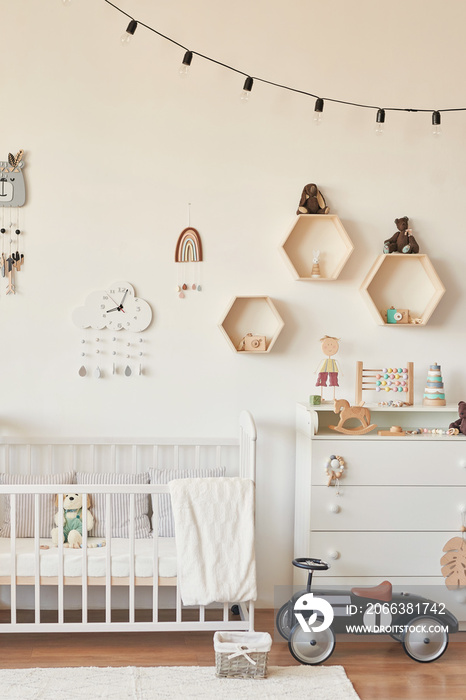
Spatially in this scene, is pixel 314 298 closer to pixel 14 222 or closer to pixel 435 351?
pixel 435 351

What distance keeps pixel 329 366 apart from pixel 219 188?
0.91 meters

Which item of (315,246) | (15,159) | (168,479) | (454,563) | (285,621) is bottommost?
(285,621)

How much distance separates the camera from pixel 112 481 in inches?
122

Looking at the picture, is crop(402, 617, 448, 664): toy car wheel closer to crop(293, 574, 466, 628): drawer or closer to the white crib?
crop(293, 574, 466, 628): drawer

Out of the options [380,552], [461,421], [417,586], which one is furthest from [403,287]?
[417,586]

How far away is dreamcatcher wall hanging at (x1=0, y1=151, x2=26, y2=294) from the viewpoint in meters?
3.16

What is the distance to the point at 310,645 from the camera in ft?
8.72

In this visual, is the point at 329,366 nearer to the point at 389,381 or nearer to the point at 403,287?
the point at 389,381

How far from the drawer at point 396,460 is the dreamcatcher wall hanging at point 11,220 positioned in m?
1.46

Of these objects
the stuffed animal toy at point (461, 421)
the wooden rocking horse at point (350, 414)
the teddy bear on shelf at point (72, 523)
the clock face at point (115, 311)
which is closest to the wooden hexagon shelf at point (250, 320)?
the clock face at point (115, 311)

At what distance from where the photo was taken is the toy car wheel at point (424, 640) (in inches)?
106

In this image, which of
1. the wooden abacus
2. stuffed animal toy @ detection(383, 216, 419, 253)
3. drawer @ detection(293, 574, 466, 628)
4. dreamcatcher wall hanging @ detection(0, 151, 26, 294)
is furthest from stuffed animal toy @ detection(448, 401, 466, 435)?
dreamcatcher wall hanging @ detection(0, 151, 26, 294)

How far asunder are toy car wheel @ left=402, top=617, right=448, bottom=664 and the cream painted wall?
28.3 inches

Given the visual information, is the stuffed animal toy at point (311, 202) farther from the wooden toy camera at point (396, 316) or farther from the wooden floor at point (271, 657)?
the wooden floor at point (271, 657)
